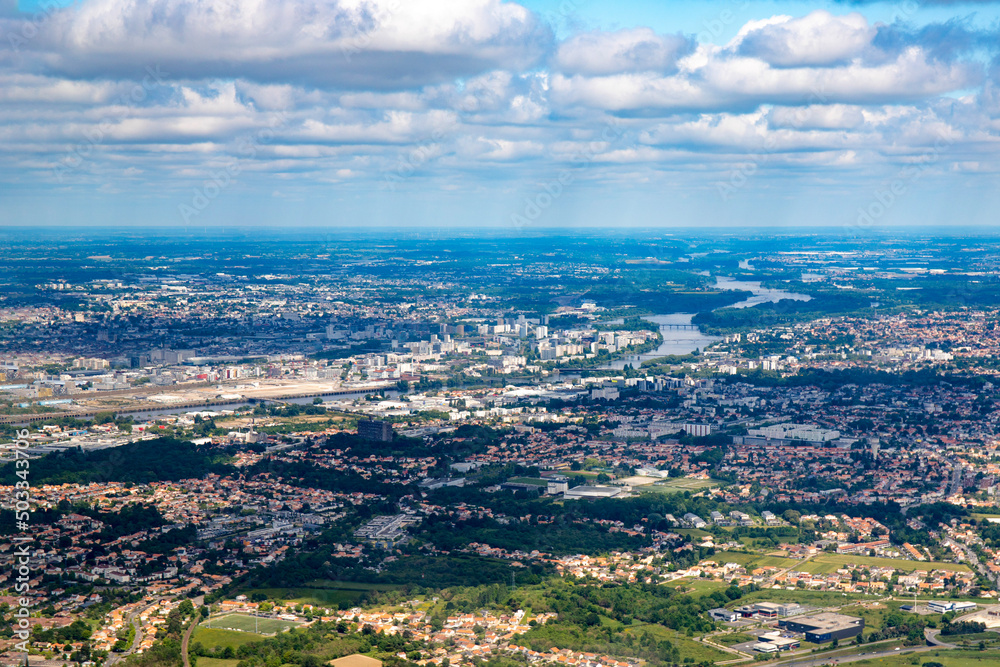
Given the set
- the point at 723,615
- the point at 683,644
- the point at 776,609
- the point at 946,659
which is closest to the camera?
the point at 946,659

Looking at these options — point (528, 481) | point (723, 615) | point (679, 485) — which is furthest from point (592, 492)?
point (723, 615)

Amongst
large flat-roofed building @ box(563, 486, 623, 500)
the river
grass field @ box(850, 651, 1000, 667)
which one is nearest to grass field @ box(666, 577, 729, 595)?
grass field @ box(850, 651, 1000, 667)

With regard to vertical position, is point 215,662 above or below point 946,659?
above

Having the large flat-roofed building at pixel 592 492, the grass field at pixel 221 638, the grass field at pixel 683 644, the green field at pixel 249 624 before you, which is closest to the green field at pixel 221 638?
the grass field at pixel 221 638

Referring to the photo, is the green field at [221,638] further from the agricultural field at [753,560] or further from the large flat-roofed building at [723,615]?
the agricultural field at [753,560]

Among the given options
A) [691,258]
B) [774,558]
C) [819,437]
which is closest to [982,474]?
[819,437]

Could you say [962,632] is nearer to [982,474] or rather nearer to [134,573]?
[982,474]

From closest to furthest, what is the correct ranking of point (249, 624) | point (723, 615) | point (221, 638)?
point (221, 638) < point (249, 624) < point (723, 615)

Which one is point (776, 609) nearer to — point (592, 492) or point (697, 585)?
point (697, 585)
